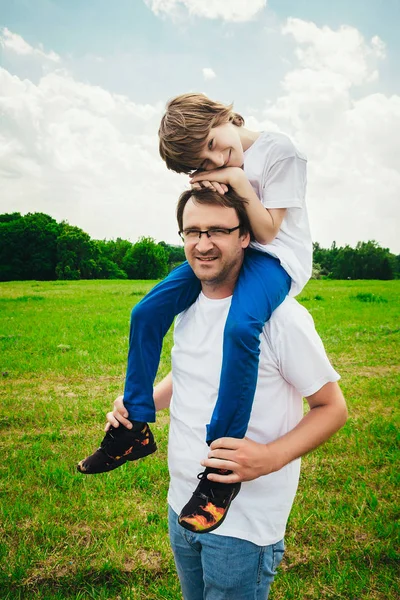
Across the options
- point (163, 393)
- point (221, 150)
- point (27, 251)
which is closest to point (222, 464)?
point (163, 393)

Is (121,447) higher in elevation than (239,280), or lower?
lower

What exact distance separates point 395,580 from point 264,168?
288cm

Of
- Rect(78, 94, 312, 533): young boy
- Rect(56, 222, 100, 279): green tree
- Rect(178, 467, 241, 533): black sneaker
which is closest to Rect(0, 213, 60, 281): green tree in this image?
Rect(56, 222, 100, 279): green tree

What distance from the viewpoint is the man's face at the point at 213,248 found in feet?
5.38

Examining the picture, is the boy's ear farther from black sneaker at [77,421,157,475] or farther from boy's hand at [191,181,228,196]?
black sneaker at [77,421,157,475]

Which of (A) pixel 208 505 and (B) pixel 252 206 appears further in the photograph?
(B) pixel 252 206

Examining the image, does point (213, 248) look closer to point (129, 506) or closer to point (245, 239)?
point (245, 239)

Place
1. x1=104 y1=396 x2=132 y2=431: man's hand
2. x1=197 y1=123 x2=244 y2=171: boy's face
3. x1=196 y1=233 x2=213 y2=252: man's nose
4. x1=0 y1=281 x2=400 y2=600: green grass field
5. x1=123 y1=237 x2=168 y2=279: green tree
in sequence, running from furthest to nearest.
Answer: x1=123 y1=237 x2=168 y2=279: green tree
x1=0 y1=281 x2=400 y2=600: green grass field
x1=197 y1=123 x2=244 y2=171: boy's face
x1=104 y1=396 x2=132 y2=431: man's hand
x1=196 y1=233 x2=213 y2=252: man's nose

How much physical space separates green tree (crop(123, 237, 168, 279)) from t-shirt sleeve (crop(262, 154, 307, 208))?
212 ft

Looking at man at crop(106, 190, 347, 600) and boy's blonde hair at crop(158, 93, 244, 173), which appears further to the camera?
boy's blonde hair at crop(158, 93, 244, 173)

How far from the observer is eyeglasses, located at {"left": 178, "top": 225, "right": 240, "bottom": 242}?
5.46 ft

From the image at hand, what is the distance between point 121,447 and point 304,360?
1.09 m

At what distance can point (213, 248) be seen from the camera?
1.63 meters

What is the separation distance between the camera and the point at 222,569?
146 cm
